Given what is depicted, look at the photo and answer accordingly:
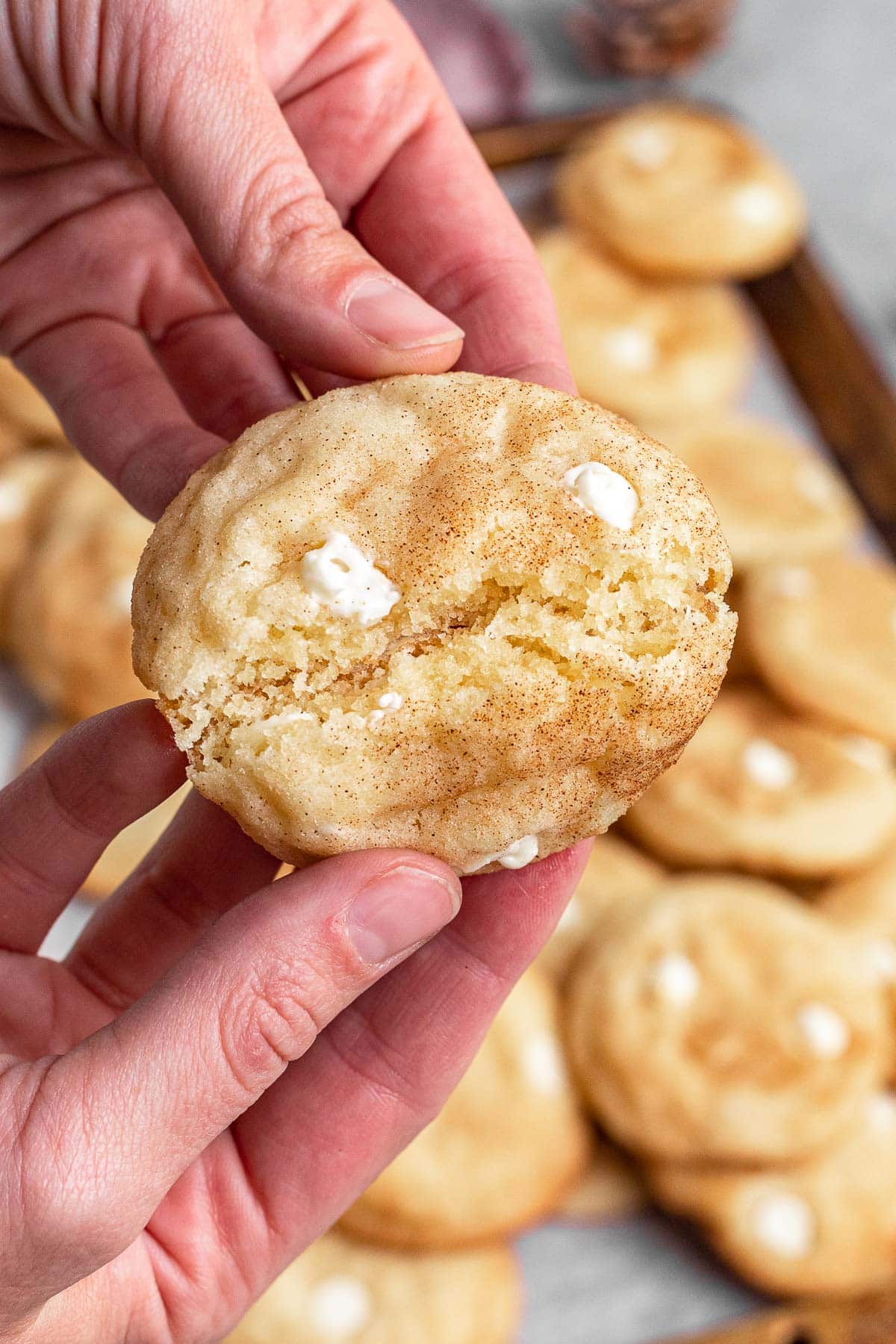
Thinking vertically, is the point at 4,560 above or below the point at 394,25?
below

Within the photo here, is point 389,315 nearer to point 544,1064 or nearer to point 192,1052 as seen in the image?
point 192,1052

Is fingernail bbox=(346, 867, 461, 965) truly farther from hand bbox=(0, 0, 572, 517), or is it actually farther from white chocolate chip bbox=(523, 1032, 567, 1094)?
white chocolate chip bbox=(523, 1032, 567, 1094)

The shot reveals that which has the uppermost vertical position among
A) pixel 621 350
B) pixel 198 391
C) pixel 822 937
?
pixel 198 391

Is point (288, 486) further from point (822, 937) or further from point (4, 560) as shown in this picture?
point (4, 560)

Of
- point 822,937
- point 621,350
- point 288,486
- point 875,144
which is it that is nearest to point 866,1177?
point 822,937

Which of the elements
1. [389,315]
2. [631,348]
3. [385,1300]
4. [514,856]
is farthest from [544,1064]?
[631,348]

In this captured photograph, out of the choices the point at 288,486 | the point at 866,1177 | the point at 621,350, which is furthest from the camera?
the point at 621,350

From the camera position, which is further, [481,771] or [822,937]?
[822,937]

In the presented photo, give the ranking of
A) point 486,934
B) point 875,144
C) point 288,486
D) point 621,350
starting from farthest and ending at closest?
1. point 875,144
2. point 621,350
3. point 486,934
4. point 288,486
